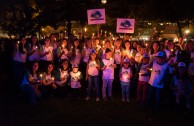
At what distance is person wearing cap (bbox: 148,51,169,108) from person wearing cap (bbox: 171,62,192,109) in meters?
0.47

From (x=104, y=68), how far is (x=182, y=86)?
2626 mm

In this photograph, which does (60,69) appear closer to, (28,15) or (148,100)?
(148,100)

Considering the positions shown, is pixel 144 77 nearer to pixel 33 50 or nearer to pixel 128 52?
pixel 128 52

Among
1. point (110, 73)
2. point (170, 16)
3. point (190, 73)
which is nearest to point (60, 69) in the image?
point (110, 73)

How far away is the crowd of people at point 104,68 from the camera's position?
9914 millimetres

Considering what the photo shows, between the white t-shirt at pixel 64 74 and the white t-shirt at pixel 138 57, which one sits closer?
the white t-shirt at pixel 138 57

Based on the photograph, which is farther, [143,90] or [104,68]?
[104,68]

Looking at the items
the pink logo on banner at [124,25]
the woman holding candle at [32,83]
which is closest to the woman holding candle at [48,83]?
the woman holding candle at [32,83]

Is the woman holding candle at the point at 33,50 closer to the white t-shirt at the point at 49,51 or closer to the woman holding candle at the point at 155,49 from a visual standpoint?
the white t-shirt at the point at 49,51

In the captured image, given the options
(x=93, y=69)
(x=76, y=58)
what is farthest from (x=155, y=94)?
(x=76, y=58)

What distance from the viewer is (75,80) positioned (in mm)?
11125

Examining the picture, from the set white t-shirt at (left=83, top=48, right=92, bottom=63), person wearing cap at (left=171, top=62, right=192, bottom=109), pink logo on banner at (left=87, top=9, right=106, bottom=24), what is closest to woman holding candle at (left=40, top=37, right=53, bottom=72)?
white t-shirt at (left=83, top=48, right=92, bottom=63)

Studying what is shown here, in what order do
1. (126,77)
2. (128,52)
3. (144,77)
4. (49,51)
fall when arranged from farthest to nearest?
(49,51), (128,52), (126,77), (144,77)

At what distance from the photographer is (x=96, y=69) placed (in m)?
10.7
